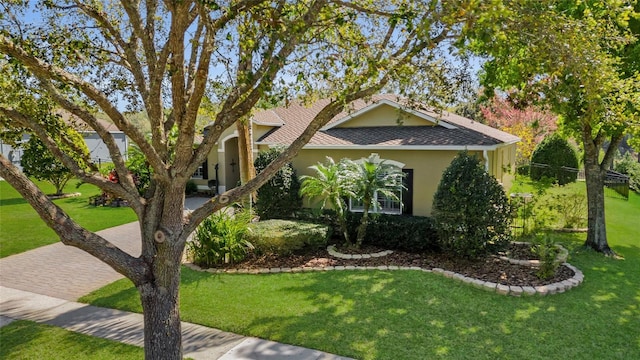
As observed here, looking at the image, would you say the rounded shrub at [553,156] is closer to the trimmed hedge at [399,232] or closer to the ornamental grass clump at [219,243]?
the trimmed hedge at [399,232]

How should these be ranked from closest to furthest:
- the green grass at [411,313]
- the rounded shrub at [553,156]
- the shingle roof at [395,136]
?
the green grass at [411,313] → the shingle roof at [395,136] → the rounded shrub at [553,156]

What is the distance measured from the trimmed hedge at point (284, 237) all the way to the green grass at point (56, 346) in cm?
469

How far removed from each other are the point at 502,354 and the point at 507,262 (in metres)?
4.65

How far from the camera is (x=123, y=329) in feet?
23.9

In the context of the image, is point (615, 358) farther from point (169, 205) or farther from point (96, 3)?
point (96, 3)

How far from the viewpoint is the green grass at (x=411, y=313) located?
6.43m

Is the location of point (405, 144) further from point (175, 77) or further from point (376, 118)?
point (175, 77)

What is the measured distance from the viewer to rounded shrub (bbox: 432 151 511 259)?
976 centimetres

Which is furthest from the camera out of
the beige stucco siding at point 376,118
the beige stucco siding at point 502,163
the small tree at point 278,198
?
the beige stucco siding at point 376,118

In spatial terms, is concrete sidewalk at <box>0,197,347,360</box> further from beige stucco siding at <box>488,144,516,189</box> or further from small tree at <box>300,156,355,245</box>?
beige stucco siding at <box>488,144,516,189</box>

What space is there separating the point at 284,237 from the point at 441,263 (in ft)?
13.6

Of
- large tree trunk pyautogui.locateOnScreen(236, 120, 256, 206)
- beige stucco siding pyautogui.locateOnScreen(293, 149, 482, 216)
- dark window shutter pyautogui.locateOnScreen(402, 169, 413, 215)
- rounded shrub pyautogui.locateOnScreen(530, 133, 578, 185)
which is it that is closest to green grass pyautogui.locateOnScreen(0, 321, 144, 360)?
large tree trunk pyautogui.locateOnScreen(236, 120, 256, 206)

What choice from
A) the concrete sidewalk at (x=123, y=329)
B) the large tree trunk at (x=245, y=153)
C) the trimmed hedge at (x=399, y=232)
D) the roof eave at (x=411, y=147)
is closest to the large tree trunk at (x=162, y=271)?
the concrete sidewalk at (x=123, y=329)

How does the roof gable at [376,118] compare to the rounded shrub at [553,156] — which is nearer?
the roof gable at [376,118]
